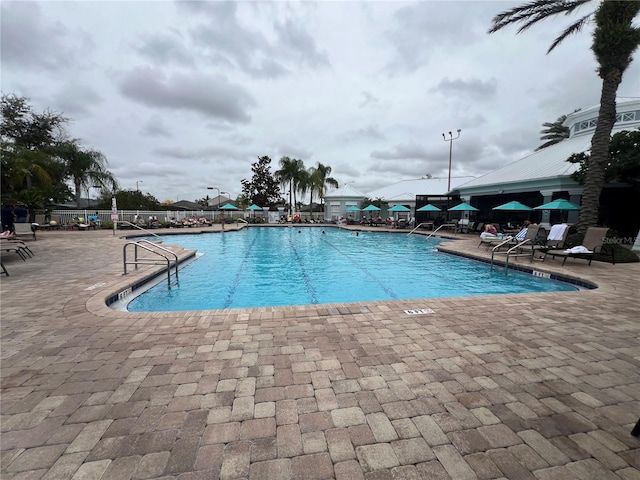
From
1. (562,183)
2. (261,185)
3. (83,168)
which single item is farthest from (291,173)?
(562,183)

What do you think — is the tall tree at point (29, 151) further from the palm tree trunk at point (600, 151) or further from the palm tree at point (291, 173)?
the palm tree trunk at point (600, 151)

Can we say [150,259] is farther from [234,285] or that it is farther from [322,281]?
[322,281]

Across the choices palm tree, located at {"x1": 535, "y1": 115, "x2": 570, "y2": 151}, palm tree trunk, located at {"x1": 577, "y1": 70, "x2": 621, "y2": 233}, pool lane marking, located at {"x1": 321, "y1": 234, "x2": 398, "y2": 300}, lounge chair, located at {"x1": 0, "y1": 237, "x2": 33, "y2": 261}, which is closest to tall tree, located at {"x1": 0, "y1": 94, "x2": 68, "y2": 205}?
lounge chair, located at {"x1": 0, "y1": 237, "x2": 33, "y2": 261}

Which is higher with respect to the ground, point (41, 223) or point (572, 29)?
point (572, 29)

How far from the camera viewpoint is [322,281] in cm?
829

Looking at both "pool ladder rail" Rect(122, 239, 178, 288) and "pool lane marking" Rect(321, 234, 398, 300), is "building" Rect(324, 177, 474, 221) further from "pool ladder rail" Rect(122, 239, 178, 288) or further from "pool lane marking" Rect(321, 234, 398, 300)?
"pool ladder rail" Rect(122, 239, 178, 288)

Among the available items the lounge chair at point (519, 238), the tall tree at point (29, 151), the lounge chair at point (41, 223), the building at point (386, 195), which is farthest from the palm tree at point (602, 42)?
the lounge chair at point (41, 223)

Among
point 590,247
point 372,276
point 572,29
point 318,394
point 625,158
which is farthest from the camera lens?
point 625,158

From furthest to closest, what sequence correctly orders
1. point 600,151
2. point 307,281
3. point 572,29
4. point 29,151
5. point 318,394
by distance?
1. point 29,151
2. point 572,29
3. point 600,151
4. point 307,281
5. point 318,394

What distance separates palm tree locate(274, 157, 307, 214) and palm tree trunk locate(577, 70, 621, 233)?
29.4m

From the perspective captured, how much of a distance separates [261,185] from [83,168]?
21.4 metres

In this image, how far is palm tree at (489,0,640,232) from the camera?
881cm

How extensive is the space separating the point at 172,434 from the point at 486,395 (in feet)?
7.86

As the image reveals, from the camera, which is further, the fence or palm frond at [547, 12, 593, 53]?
the fence
